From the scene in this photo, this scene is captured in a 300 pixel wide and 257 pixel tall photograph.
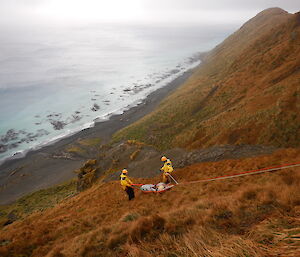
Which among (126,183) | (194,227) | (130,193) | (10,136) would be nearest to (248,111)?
(130,193)

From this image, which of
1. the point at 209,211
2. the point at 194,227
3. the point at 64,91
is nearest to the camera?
the point at 194,227

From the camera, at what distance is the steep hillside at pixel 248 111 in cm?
1650

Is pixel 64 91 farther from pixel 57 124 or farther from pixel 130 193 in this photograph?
pixel 130 193

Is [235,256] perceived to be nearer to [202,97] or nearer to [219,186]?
[219,186]

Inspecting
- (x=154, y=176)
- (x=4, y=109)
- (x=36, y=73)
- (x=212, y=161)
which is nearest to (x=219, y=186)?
(x=212, y=161)

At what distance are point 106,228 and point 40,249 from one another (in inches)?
129

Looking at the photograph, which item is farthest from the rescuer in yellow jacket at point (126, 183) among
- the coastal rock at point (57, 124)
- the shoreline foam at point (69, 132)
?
the coastal rock at point (57, 124)

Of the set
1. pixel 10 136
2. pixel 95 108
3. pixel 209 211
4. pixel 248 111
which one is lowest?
pixel 10 136

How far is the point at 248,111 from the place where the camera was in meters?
20.8

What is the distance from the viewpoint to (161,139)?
3294cm

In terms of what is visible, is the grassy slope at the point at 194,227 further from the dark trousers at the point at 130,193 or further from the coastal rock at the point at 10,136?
the coastal rock at the point at 10,136

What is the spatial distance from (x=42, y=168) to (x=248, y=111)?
3765 cm

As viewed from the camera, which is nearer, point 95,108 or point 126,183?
point 126,183

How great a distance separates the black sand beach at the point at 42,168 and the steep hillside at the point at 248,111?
940cm
